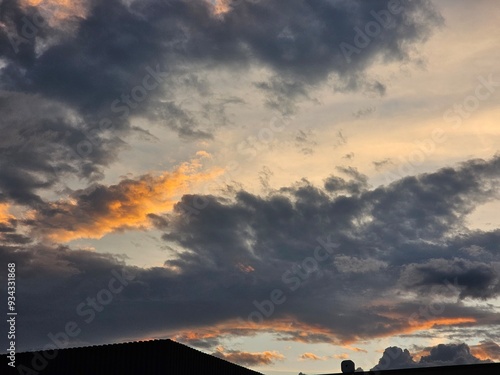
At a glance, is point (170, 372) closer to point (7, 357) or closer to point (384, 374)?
point (7, 357)

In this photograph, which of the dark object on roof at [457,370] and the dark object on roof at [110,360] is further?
the dark object on roof at [457,370]

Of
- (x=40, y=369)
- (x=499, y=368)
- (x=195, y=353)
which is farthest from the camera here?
(x=499, y=368)

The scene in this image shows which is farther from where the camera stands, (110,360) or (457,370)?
(457,370)

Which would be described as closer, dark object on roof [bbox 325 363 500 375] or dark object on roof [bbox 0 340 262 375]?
dark object on roof [bbox 0 340 262 375]

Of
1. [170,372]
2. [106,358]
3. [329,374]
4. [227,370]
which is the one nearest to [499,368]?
[329,374]

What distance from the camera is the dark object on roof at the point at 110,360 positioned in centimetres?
3125

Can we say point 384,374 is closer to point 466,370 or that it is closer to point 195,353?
point 466,370

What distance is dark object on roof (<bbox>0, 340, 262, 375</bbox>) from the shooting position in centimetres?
3125

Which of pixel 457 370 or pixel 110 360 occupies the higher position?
pixel 110 360

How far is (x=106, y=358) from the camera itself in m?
32.1

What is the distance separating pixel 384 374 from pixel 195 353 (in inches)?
538

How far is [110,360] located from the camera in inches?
1265

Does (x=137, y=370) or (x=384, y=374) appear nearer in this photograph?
(x=137, y=370)

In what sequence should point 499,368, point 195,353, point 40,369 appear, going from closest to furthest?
point 40,369, point 195,353, point 499,368
